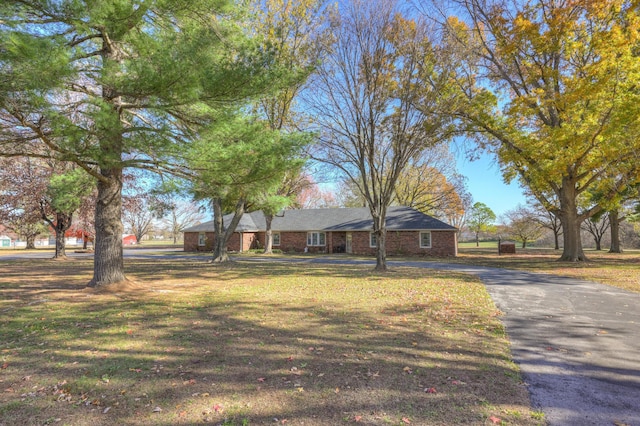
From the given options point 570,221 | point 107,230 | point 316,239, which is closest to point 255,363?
point 107,230

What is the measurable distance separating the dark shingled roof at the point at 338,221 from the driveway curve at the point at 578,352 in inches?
749

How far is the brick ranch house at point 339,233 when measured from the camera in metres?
27.7

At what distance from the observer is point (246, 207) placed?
22.4 meters

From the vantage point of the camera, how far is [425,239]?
27.9 meters

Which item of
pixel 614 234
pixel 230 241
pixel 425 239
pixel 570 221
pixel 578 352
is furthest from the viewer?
pixel 230 241

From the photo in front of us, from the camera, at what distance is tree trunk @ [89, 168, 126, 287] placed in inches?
352

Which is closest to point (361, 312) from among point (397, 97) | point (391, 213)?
point (397, 97)

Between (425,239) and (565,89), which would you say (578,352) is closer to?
(565,89)

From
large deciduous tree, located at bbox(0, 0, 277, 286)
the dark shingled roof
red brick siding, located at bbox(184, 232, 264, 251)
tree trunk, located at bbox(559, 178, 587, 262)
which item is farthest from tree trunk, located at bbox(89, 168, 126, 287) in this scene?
red brick siding, located at bbox(184, 232, 264, 251)

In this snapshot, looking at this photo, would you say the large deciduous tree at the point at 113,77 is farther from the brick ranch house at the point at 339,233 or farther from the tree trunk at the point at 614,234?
the tree trunk at the point at 614,234

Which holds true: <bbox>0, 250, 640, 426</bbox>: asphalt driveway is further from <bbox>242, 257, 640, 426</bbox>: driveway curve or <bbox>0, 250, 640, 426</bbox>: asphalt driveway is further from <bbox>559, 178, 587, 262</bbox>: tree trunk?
<bbox>559, 178, 587, 262</bbox>: tree trunk

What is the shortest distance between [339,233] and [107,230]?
78.3 ft

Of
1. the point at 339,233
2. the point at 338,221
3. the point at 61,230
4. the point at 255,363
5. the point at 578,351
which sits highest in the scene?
the point at 338,221

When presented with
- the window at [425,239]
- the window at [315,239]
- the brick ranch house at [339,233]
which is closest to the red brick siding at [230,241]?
the brick ranch house at [339,233]
